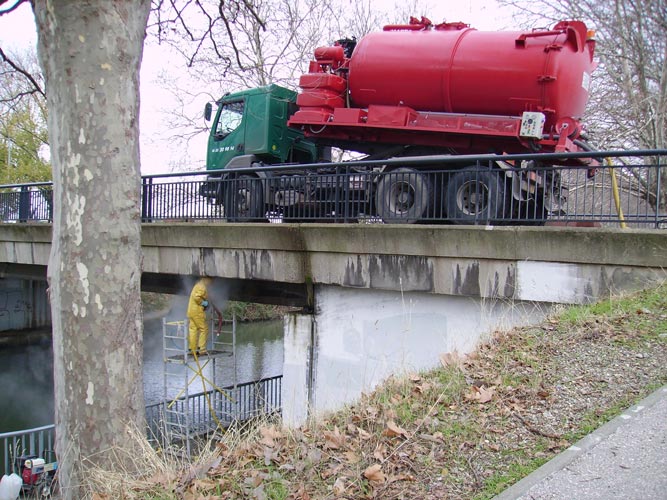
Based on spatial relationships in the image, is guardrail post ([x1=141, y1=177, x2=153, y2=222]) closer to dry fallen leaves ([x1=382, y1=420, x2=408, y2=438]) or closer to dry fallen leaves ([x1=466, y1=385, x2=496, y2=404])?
dry fallen leaves ([x1=466, y1=385, x2=496, y2=404])

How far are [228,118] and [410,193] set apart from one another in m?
5.28

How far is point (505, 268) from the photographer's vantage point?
24.7ft

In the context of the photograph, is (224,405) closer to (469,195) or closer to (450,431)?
(469,195)

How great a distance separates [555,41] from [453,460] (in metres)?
7.44

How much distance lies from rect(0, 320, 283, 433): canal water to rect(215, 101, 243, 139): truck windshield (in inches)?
332

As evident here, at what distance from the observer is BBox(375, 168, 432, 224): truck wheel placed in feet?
30.1

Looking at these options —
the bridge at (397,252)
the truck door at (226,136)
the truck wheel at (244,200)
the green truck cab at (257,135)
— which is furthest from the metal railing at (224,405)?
the truck door at (226,136)

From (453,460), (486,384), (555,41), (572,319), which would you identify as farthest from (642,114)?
(453,460)

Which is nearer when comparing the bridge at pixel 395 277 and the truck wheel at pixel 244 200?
the bridge at pixel 395 277

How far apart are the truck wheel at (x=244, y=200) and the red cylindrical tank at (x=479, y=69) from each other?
2.48m

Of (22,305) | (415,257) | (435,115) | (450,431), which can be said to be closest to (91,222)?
(450,431)

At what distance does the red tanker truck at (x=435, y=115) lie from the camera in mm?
9234

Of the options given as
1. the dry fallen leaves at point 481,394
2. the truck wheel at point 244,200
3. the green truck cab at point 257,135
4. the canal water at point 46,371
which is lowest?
the canal water at point 46,371

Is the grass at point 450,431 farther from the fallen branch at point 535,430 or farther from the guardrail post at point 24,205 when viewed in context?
the guardrail post at point 24,205
